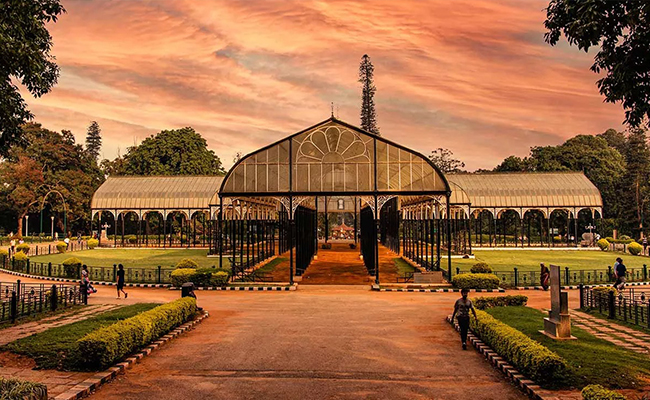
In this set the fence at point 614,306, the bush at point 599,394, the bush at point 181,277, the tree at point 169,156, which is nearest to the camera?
the bush at point 599,394

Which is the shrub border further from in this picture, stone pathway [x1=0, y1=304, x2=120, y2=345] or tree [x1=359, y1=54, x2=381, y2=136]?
tree [x1=359, y1=54, x2=381, y2=136]

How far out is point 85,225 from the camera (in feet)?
298

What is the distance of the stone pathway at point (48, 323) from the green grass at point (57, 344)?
0.61m

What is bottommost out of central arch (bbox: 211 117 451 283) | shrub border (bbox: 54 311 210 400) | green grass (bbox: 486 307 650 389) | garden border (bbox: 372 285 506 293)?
garden border (bbox: 372 285 506 293)

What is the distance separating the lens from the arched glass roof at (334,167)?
29.7 metres

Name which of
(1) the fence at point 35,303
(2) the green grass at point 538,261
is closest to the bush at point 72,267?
(1) the fence at point 35,303

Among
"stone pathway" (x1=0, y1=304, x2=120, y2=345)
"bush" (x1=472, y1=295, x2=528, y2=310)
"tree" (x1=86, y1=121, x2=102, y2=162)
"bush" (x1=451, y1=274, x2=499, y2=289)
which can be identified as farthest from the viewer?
"tree" (x1=86, y1=121, x2=102, y2=162)

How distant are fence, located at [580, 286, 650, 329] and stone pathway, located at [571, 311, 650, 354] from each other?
678 mm

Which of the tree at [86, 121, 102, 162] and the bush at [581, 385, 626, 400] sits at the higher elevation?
the tree at [86, 121, 102, 162]

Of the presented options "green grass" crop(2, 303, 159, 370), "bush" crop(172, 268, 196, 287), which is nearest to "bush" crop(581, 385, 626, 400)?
"green grass" crop(2, 303, 159, 370)

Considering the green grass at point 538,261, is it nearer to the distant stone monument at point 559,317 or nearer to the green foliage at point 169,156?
the distant stone monument at point 559,317

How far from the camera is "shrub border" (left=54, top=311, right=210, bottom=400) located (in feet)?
34.0

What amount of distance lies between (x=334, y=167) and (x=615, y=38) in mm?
19146

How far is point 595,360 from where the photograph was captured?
1223cm
